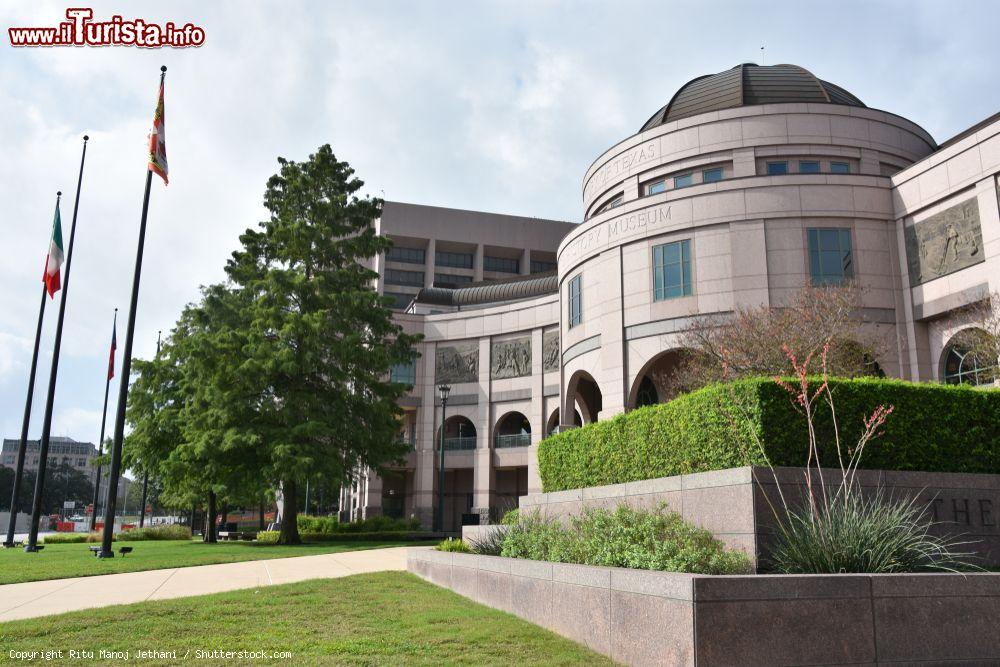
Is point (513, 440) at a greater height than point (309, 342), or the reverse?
point (309, 342)

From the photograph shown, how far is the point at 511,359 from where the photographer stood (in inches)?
1957

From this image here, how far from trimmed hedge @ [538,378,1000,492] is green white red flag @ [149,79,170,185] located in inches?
686

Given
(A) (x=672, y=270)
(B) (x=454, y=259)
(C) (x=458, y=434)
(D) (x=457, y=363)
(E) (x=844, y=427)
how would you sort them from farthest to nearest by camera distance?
(B) (x=454, y=259)
(C) (x=458, y=434)
(D) (x=457, y=363)
(A) (x=672, y=270)
(E) (x=844, y=427)

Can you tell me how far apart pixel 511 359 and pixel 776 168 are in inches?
860

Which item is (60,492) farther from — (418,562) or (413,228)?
(418,562)

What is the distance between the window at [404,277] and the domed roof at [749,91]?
47299 millimetres

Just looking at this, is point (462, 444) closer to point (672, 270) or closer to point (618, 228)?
point (618, 228)

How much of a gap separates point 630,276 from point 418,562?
17.1 metres

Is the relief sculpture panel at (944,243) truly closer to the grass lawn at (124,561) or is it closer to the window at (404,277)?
the grass lawn at (124,561)

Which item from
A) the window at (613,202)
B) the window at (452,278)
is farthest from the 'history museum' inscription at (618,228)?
the window at (452,278)

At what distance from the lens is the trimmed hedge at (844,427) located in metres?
10.4

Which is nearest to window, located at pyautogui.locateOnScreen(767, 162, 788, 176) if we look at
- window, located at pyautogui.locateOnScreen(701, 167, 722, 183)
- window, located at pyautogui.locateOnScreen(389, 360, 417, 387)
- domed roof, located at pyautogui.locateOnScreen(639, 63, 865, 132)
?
window, located at pyautogui.locateOnScreen(701, 167, 722, 183)

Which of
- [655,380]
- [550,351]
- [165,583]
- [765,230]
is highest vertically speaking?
[765,230]

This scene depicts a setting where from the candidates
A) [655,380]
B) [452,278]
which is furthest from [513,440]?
[452,278]
